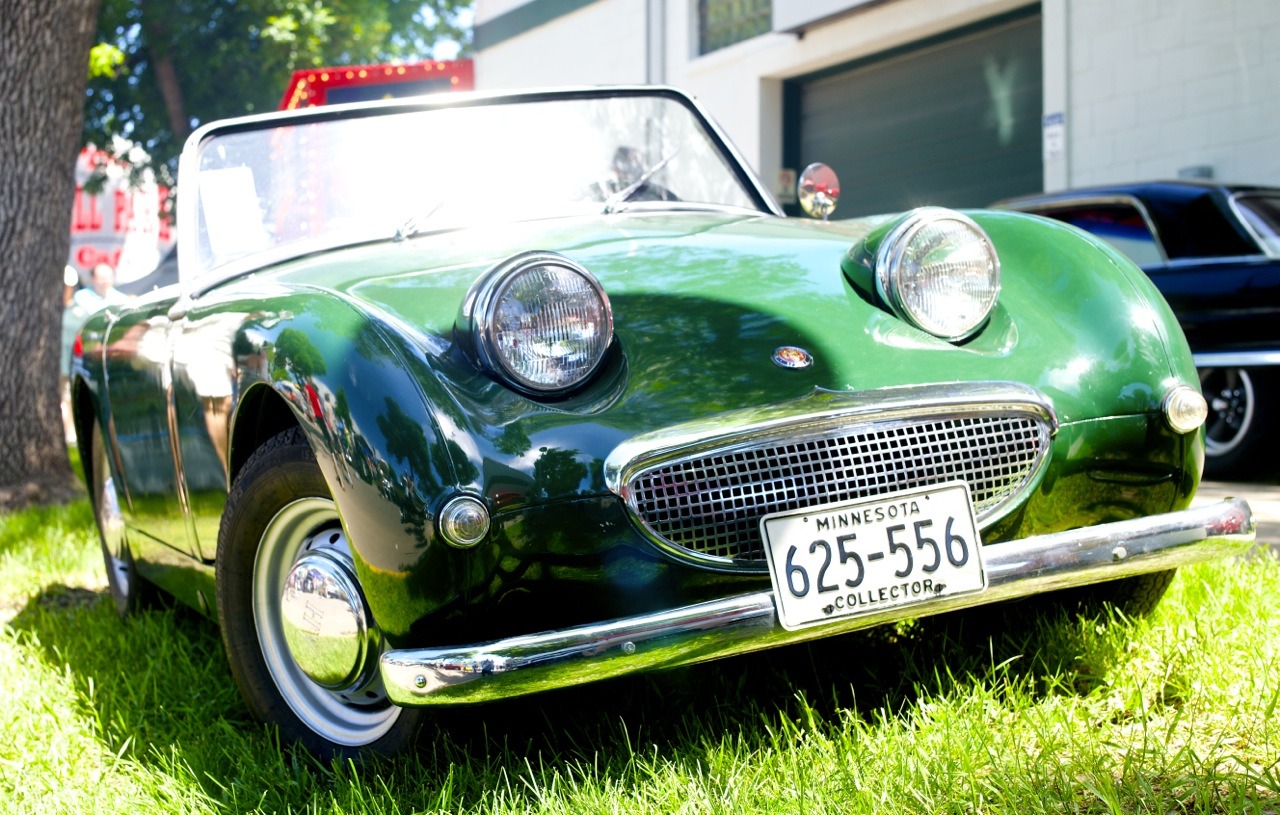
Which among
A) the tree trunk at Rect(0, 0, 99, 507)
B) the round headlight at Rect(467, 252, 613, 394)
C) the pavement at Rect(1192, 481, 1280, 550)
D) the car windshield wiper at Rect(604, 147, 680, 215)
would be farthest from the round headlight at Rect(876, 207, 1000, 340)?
the tree trunk at Rect(0, 0, 99, 507)

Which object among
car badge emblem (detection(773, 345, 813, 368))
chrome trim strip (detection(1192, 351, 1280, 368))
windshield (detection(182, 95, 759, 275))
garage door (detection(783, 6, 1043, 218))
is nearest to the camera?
car badge emblem (detection(773, 345, 813, 368))

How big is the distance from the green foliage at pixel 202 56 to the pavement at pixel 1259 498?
1664cm

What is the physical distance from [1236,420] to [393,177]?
415 cm

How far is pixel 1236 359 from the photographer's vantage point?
18.0ft

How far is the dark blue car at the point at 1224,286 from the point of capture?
17.9ft

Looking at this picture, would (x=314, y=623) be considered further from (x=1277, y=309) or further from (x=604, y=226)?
(x=1277, y=309)

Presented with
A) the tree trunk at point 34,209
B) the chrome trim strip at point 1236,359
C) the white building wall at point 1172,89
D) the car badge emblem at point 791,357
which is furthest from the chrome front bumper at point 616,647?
the white building wall at point 1172,89

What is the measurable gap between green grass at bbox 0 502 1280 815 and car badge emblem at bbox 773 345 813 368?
57 cm

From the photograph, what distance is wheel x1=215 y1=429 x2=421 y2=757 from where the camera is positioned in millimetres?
2148

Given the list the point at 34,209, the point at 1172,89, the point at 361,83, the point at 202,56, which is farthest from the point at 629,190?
the point at 202,56

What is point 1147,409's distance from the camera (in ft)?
7.76

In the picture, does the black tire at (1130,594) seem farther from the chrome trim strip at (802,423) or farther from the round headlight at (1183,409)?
the chrome trim strip at (802,423)

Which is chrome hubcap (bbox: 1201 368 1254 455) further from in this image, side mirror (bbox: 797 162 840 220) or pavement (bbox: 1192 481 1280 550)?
side mirror (bbox: 797 162 840 220)

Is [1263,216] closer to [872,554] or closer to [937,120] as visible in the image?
[872,554]
